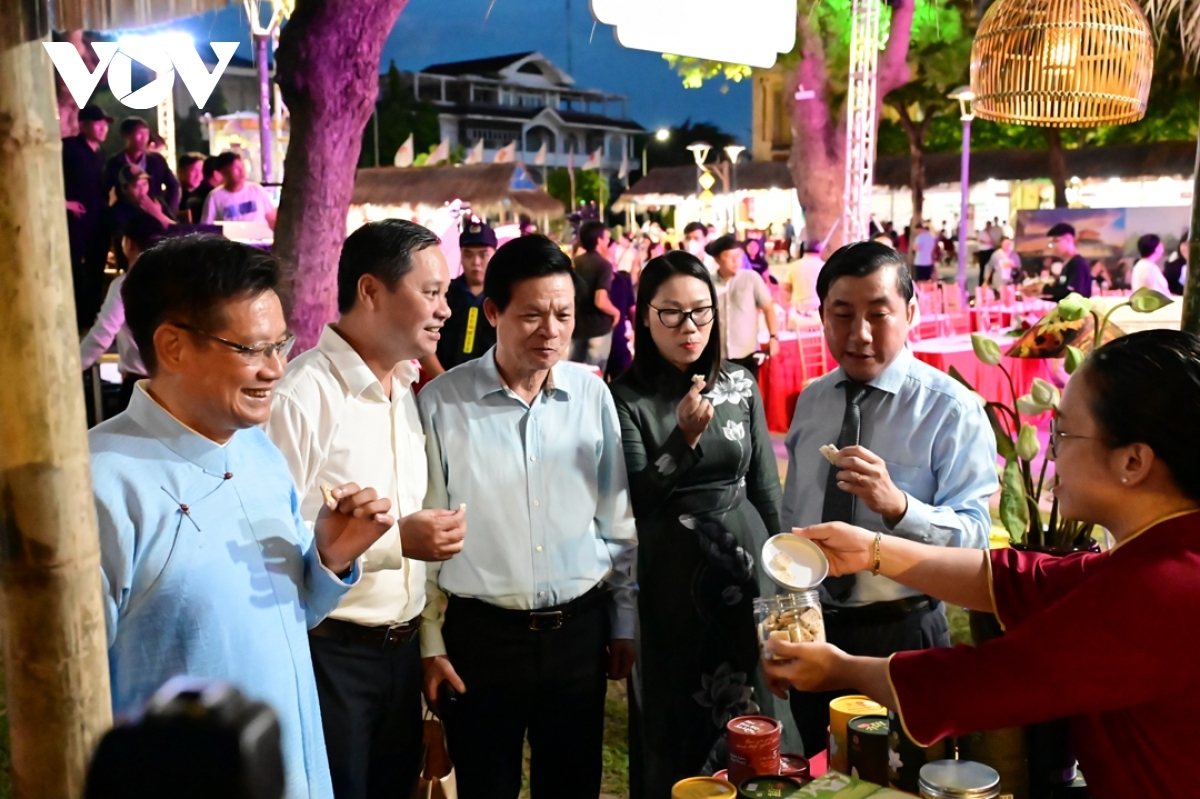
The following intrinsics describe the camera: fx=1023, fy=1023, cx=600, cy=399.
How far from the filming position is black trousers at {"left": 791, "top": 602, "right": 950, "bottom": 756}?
221cm

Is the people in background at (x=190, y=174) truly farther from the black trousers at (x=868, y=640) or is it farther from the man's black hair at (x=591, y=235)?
the black trousers at (x=868, y=640)

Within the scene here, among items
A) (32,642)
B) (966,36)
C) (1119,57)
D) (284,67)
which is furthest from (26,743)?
(966,36)

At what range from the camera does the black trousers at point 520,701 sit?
2.27m

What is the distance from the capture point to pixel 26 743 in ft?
3.53

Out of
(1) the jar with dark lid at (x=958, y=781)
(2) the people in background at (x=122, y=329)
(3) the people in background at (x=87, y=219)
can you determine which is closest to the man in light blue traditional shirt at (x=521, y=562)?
(1) the jar with dark lid at (x=958, y=781)

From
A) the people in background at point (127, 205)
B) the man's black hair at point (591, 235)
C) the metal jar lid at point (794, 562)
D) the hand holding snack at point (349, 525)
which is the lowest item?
the metal jar lid at point (794, 562)

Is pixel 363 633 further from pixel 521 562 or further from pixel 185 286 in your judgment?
pixel 185 286

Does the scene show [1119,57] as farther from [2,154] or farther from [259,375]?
[2,154]

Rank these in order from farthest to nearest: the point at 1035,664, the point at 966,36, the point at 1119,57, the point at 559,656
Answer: the point at 966,36 < the point at 1119,57 < the point at 559,656 < the point at 1035,664

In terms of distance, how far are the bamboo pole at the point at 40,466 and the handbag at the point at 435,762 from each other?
1290 millimetres

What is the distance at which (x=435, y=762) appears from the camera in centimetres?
233

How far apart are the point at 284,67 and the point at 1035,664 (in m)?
5.87

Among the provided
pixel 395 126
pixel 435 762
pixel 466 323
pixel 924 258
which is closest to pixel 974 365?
pixel 466 323

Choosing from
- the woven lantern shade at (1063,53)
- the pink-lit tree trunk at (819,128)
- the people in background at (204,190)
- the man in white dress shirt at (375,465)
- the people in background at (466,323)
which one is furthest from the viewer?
the pink-lit tree trunk at (819,128)
